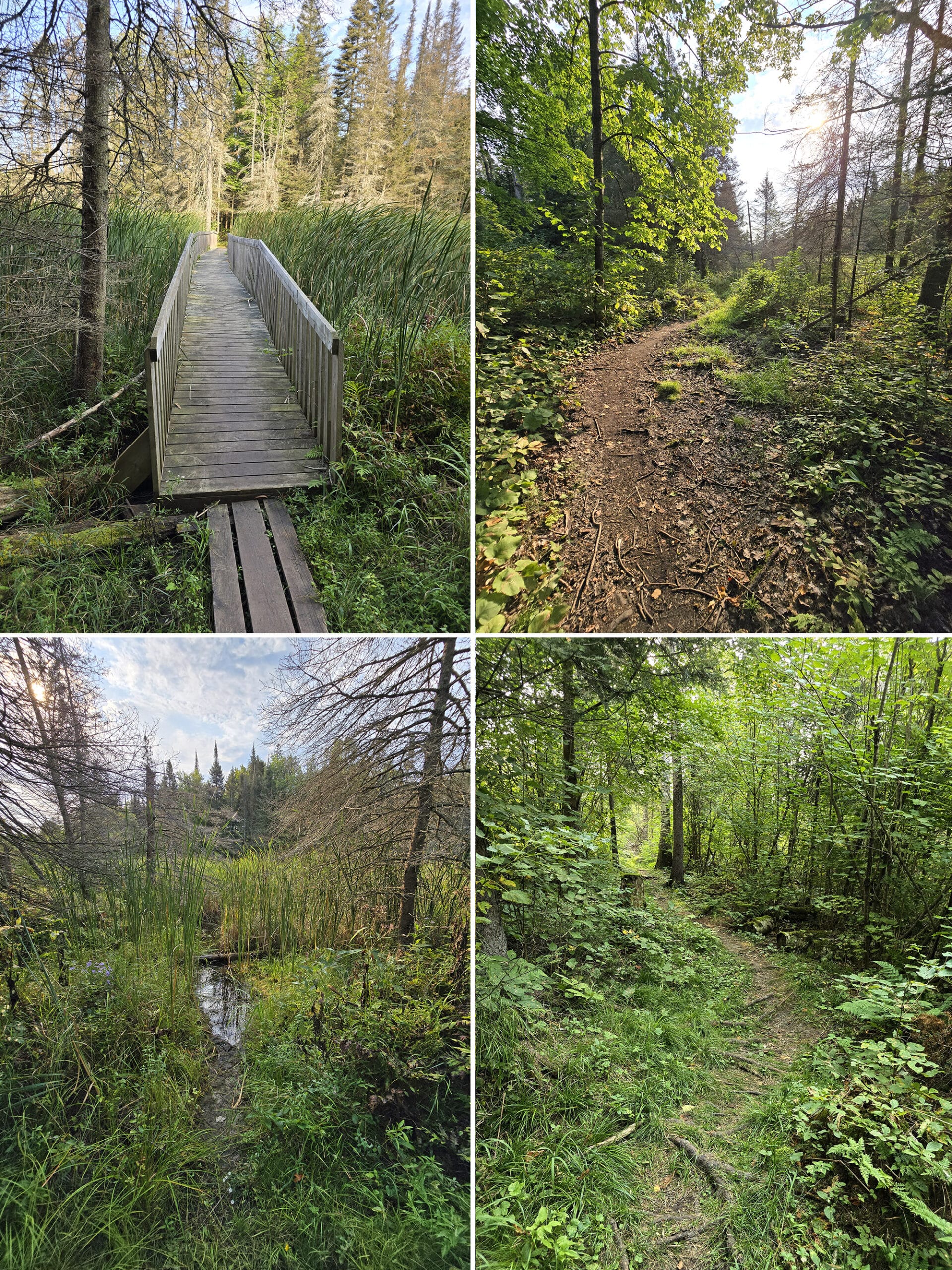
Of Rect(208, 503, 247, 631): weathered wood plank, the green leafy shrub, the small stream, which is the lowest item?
the green leafy shrub

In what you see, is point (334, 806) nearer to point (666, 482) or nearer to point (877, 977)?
point (666, 482)

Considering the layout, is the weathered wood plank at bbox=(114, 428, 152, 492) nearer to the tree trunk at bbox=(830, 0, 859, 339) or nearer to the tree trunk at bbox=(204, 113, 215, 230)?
the tree trunk at bbox=(204, 113, 215, 230)

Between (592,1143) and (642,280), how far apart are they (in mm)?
4048

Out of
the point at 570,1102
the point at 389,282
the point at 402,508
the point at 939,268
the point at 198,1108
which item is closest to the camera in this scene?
the point at 198,1108

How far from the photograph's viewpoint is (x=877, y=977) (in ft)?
9.30

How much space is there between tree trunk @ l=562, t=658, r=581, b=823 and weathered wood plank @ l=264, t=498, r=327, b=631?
1.33m

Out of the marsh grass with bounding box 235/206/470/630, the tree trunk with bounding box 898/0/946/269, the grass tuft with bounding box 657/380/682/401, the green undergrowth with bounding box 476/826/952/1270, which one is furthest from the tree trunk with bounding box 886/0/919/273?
the green undergrowth with bounding box 476/826/952/1270

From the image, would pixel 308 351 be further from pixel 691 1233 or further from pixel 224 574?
pixel 691 1233

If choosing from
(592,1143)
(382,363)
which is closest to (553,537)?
(592,1143)

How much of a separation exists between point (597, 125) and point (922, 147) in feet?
5.93

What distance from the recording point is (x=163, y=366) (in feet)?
15.6

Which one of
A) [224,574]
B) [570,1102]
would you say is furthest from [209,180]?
[570,1102]

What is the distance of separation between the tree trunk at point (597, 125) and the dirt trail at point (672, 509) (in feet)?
1.83

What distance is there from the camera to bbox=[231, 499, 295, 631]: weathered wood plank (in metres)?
3.31
